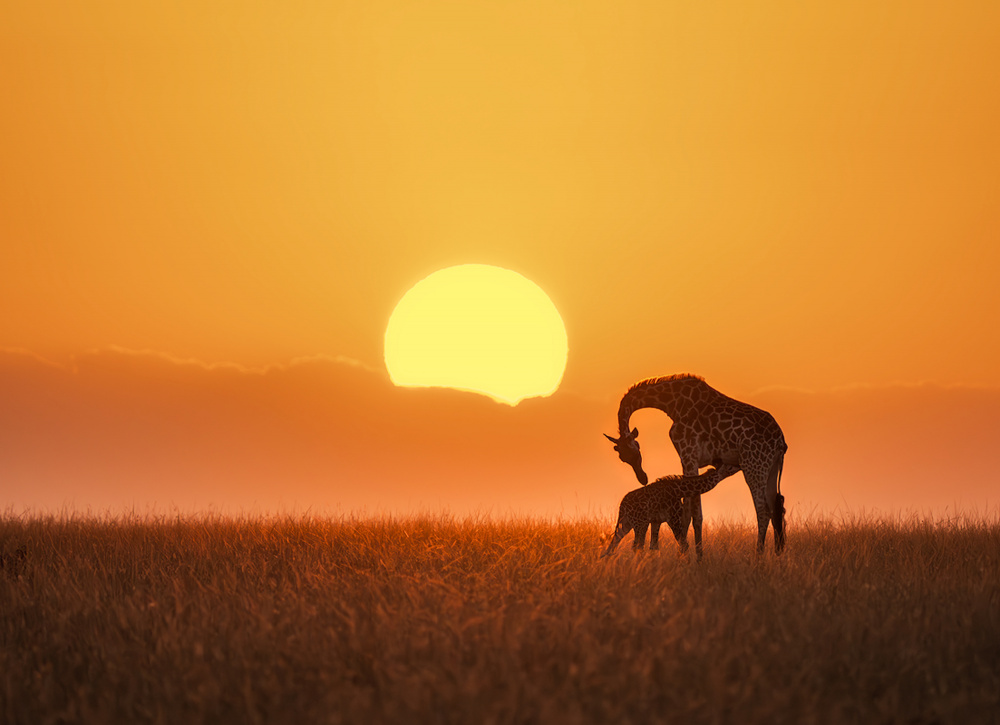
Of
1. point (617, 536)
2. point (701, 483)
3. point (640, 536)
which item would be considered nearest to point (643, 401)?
point (701, 483)

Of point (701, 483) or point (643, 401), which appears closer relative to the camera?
point (701, 483)

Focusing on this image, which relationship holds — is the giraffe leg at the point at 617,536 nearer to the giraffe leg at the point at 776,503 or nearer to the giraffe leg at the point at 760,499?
the giraffe leg at the point at 760,499

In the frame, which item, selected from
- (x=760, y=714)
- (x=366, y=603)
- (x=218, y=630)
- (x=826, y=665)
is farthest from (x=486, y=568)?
(x=760, y=714)

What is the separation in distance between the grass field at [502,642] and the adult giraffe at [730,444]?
1.69 meters

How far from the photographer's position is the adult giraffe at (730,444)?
1298 cm

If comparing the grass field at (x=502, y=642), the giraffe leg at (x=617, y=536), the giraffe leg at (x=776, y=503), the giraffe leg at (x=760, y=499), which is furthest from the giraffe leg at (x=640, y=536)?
the giraffe leg at (x=776, y=503)

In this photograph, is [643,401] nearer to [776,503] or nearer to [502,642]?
[776,503]

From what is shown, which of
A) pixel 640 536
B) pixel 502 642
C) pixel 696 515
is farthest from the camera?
pixel 696 515

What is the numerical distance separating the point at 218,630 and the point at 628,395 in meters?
8.00

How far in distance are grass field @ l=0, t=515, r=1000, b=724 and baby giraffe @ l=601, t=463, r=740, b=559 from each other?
2.86 feet

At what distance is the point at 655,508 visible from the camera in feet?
39.1

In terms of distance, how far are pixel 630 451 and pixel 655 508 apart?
1433mm

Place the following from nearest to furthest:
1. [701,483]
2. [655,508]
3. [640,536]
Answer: [655,508] → [640,536] → [701,483]

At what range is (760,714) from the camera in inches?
208
